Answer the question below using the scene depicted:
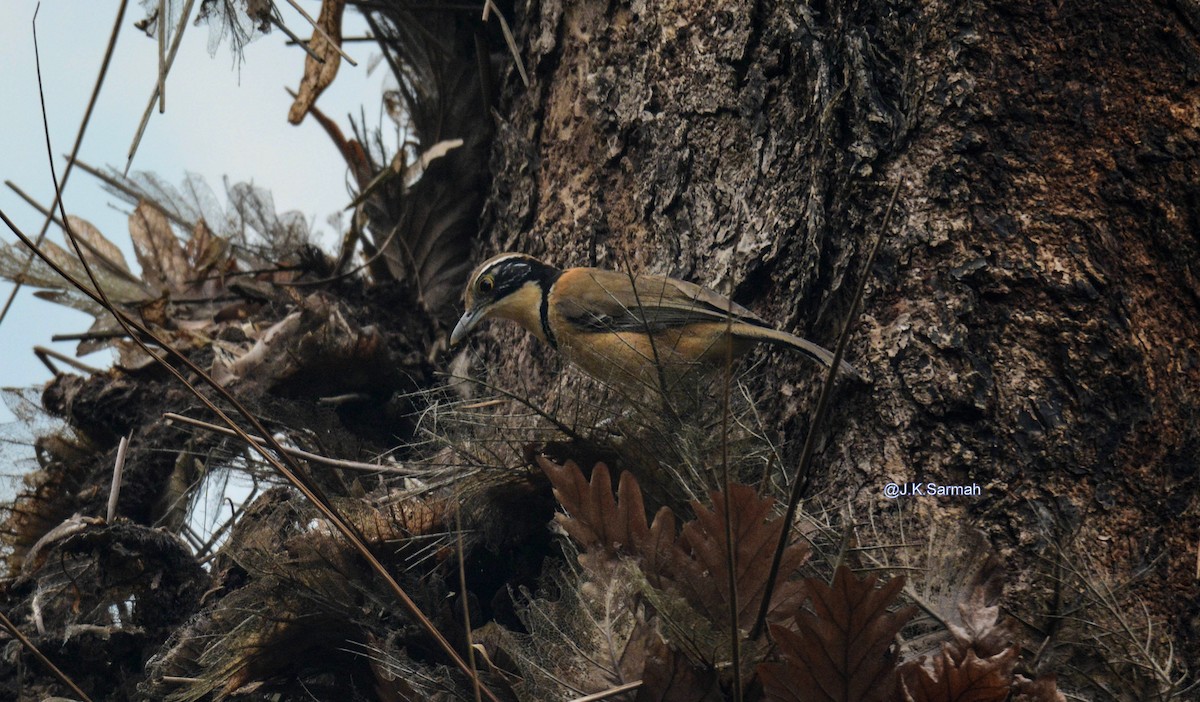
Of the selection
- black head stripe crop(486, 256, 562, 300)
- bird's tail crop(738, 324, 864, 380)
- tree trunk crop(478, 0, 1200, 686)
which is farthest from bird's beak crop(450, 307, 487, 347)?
bird's tail crop(738, 324, 864, 380)

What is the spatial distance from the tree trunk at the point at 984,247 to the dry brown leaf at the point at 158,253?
2.28 m

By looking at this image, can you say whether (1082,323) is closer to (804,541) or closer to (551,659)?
(804,541)

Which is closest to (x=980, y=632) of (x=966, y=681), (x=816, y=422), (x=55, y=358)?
(x=966, y=681)

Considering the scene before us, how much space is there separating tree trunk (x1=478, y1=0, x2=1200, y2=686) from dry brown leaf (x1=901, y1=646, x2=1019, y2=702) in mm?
399

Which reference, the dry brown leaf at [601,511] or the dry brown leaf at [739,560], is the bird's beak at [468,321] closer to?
the dry brown leaf at [601,511]

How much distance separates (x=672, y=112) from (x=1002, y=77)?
2.97 feet

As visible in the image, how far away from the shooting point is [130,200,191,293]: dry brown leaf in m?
Answer: 4.37

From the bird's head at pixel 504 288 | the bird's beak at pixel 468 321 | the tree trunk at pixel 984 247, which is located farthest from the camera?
the bird's beak at pixel 468 321

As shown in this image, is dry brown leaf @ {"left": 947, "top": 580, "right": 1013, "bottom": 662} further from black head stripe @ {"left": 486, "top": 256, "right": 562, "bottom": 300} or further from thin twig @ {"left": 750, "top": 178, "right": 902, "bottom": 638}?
black head stripe @ {"left": 486, "top": 256, "right": 562, "bottom": 300}

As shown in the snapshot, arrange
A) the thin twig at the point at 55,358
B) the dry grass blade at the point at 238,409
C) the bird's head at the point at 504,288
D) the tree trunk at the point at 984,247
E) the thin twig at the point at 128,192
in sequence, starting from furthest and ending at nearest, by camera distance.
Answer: the thin twig at the point at 128,192, the thin twig at the point at 55,358, the bird's head at the point at 504,288, the tree trunk at the point at 984,247, the dry grass blade at the point at 238,409

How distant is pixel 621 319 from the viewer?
130 inches

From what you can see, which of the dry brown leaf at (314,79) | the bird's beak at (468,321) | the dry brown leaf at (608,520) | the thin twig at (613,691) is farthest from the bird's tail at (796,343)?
the dry brown leaf at (314,79)

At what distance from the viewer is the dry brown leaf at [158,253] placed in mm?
4367

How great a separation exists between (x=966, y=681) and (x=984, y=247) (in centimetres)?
117
